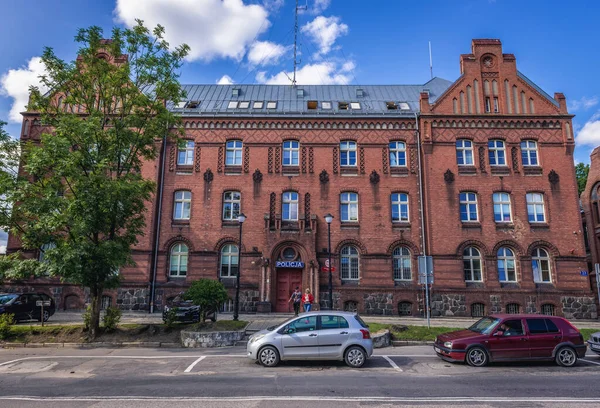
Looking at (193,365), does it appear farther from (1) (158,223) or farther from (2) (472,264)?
(2) (472,264)

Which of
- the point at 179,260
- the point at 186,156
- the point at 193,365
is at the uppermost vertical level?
the point at 186,156

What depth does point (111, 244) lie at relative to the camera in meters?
13.8

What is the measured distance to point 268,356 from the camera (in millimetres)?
10336

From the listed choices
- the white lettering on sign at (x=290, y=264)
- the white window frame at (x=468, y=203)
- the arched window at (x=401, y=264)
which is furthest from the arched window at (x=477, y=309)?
the white lettering on sign at (x=290, y=264)

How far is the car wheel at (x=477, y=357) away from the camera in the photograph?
34.9 feet

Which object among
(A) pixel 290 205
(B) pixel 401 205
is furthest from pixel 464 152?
(A) pixel 290 205

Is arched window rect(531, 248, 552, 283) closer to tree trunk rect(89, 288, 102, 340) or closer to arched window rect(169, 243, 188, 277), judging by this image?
arched window rect(169, 243, 188, 277)

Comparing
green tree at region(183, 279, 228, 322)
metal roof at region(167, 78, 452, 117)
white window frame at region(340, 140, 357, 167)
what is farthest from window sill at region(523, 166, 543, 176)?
green tree at region(183, 279, 228, 322)

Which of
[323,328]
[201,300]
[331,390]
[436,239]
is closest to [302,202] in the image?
[436,239]

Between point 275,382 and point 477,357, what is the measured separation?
590 cm

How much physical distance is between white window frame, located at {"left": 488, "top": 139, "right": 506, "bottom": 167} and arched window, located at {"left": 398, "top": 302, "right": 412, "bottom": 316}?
405 inches

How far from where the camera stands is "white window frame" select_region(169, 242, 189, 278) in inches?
906

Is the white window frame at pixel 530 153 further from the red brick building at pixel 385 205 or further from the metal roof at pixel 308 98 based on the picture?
the metal roof at pixel 308 98

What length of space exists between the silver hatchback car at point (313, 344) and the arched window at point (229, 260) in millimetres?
12668
